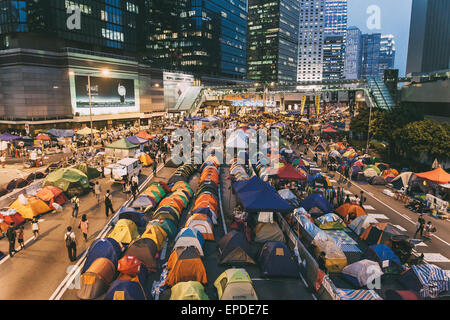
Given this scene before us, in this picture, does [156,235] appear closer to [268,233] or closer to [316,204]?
[268,233]

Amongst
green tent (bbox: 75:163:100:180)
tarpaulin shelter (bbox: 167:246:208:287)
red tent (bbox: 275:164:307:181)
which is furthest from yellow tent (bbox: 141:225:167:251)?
green tent (bbox: 75:163:100:180)

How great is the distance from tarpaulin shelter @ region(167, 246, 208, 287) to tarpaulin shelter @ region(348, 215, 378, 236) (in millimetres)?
9110

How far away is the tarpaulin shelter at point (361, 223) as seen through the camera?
15305mm

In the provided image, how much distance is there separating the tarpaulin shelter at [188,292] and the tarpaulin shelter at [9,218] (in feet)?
35.8

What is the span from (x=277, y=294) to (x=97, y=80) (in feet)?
188

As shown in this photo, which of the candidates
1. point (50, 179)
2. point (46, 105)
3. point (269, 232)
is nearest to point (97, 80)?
point (46, 105)

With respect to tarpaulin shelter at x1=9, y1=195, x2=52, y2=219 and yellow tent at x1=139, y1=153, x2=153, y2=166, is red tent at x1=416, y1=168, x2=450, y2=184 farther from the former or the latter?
tarpaulin shelter at x1=9, y1=195, x2=52, y2=219

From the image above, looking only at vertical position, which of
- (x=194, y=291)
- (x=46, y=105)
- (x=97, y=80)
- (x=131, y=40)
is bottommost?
(x=194, y=291)

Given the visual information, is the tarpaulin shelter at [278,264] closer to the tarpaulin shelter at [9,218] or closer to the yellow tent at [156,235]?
the yellow tent at [156,235]

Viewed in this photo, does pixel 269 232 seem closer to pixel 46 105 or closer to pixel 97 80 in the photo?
pixel 46 105

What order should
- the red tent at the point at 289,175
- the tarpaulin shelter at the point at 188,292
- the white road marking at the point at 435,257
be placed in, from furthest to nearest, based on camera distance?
1. the red tent at the point at 289,175
2. the white road marking at the point at 435,257
3. the tarpaulin shelter at the point at 188,292

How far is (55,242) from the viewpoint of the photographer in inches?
553

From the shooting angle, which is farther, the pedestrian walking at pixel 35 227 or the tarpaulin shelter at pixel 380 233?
the pedestrian walking at pixel 35 227

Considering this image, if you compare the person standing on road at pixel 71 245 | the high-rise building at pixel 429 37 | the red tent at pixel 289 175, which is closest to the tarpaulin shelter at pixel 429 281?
the red tent at pixel 289 175
